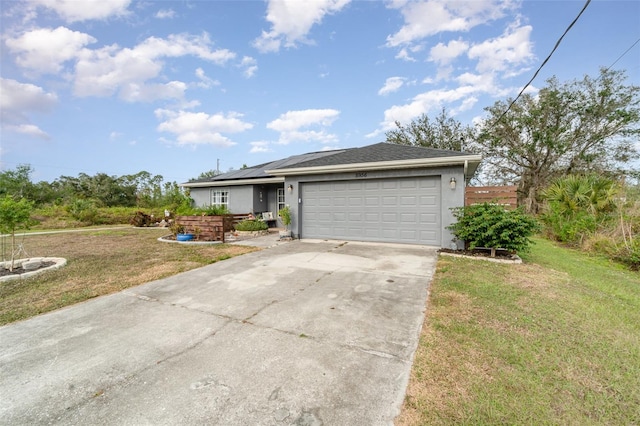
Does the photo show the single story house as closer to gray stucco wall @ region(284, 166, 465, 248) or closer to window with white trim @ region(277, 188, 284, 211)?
gray stucco wall @ region(284, 166, 465, 248)

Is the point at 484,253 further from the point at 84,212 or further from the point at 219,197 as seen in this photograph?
the point at 84,212

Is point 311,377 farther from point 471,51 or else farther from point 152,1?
point 471,51

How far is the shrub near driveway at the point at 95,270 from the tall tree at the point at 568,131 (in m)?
19.4

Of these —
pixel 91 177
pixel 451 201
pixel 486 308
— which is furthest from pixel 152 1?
A: pixel 91 177

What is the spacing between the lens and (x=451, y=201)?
26.2ft

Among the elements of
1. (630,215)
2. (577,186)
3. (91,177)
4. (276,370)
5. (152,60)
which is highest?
(152,60)

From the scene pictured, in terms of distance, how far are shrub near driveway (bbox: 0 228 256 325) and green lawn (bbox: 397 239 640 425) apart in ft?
17.0

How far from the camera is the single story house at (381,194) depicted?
319 inches

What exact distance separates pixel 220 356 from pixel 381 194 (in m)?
7.44

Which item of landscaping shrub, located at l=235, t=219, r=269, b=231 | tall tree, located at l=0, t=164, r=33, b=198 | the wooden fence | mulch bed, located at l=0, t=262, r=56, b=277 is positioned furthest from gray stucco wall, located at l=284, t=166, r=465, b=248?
tall tree, located at l=0, t=164, r=33, b=198

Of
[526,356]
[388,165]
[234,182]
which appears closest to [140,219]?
[234,182]

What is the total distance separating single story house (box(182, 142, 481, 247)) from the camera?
26.6 feet

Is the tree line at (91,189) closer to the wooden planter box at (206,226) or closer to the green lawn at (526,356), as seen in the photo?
the wooden planter box at (206,226)

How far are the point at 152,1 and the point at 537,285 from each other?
12935mm
